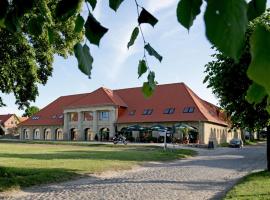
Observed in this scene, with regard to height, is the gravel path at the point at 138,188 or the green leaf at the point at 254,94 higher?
the green leaf at the point at 254,94

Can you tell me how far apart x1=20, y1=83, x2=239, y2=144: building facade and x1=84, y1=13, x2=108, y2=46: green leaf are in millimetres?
52992

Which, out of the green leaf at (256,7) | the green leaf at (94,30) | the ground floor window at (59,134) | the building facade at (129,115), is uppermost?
the building facade at (129,115)

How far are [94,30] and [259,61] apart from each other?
74cm

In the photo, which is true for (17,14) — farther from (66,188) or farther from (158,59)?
(66,188)

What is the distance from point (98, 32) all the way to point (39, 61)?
54.0 ft

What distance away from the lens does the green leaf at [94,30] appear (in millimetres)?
1413

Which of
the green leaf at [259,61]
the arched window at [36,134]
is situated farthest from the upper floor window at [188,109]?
the green leaf at [259,61]

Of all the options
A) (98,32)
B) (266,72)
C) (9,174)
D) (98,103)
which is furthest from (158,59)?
(98,103)

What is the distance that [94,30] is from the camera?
1.44 m

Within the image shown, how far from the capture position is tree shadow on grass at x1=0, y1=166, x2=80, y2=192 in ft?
42.0

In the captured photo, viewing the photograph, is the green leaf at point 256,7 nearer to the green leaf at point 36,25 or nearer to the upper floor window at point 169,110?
the green leaf at point 36,25

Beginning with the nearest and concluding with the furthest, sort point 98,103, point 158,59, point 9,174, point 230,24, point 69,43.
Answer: point 230,24, point 158,59, point 9,174, point 69,43, point 98,103

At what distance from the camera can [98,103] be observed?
207 ft

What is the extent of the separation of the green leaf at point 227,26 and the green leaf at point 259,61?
31 mm
